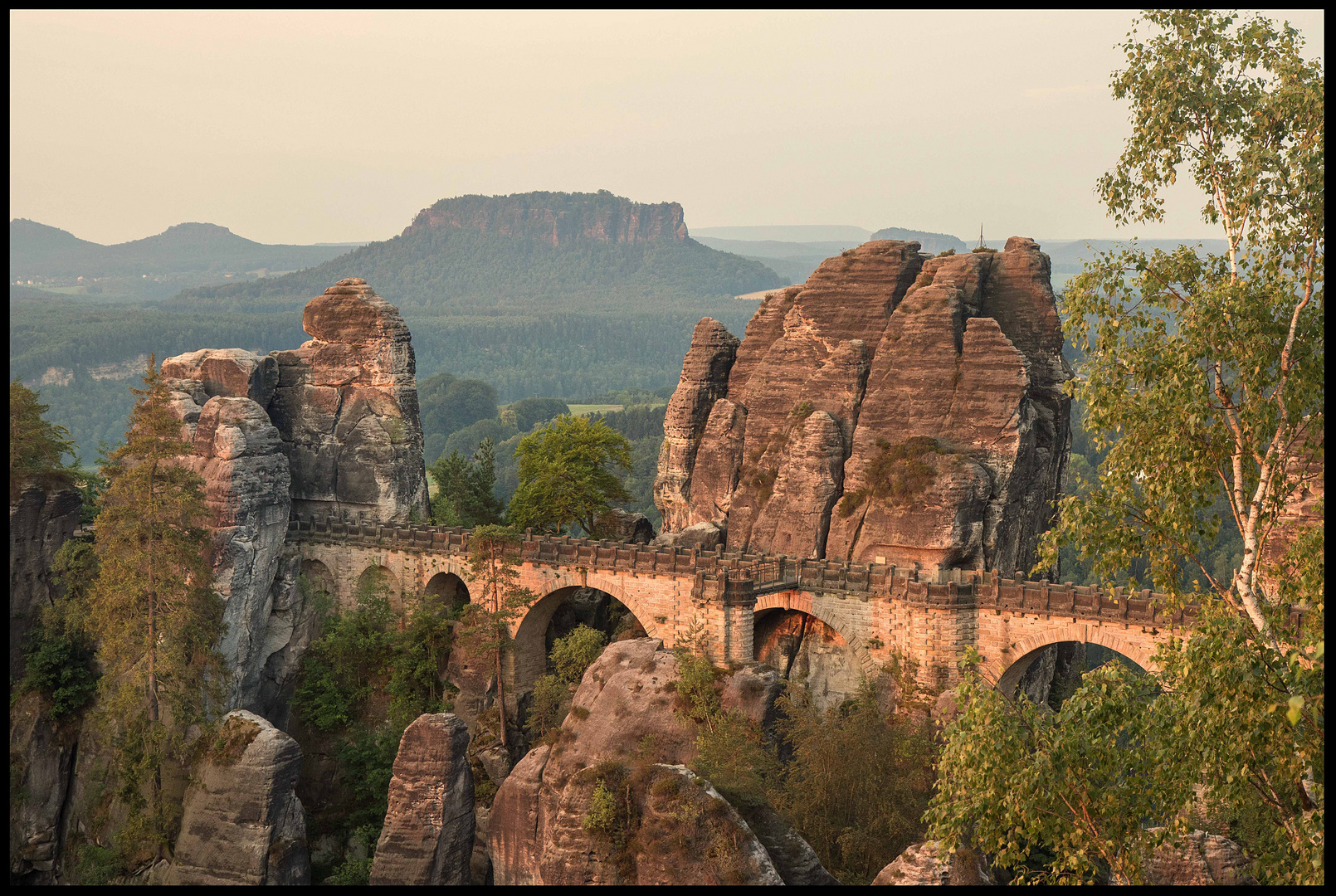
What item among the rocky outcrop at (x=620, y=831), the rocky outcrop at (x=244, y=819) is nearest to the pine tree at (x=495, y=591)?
the rocky outcrop at (x=244, y=819)

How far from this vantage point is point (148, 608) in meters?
35.6

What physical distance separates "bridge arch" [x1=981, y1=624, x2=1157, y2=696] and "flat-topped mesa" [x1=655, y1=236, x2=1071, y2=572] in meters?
5.21

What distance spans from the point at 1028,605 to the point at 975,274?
16035 mm

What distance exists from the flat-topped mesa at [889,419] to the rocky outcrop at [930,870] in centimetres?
2259

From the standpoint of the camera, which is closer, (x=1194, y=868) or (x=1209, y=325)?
(x=1209, y=325)

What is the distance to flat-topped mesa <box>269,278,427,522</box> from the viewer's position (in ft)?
162

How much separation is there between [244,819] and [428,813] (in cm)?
641

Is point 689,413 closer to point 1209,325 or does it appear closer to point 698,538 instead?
point 698,538

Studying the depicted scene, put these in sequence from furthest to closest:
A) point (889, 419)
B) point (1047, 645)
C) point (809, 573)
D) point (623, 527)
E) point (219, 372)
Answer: point (623, 527) < point (219, 372) < point (889, 419) < point (809, 573) < point (1047, 645)

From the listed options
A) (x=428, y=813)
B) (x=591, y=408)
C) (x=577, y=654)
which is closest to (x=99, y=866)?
(x=428, y=813)

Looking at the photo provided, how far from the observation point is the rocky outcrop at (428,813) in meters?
30.0

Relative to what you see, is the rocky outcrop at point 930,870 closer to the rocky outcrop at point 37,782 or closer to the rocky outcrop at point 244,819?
the rocky outcrop at point 244,819

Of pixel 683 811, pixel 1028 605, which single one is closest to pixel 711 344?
pixel 1028 605

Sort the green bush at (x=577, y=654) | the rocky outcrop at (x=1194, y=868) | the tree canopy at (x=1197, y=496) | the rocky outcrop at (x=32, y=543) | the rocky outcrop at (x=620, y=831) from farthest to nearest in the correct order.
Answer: the green bush at (x=577, y=654) → the rocky outcrop at (x=32, y=543) → the rocky outcrop at (x=1194, y=868) → the rocky outcrop at (x=620, y=831) → the tree canopy at (x=1197, y=496)
